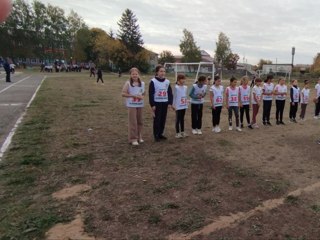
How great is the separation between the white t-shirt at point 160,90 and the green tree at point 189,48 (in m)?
66.8

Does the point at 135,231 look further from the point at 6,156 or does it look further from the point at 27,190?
the point at 6,156

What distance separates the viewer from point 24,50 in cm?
8894

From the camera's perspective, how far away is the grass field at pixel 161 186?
13.2ft

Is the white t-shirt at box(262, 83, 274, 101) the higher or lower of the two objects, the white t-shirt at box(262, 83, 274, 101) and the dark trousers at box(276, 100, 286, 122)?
the higher

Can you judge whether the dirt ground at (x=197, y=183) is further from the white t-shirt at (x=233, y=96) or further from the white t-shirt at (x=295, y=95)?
the white t-shirt at (x=295, y=95)

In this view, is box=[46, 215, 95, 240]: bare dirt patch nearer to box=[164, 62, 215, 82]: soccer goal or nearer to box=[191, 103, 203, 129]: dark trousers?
box=[191, 103, 203, 129]: dark trousers

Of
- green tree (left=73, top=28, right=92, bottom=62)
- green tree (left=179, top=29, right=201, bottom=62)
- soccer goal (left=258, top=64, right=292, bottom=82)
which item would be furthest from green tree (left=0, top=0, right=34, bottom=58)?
soccer goal (left=258, top=64, right=292, bottom=82)

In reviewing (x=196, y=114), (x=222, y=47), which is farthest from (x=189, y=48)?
(x=196, y=114)

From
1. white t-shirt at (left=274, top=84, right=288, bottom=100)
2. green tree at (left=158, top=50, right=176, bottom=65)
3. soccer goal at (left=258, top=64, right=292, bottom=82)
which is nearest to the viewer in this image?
white t-shirt at (left=274, top=84, right=288, bottom=100)

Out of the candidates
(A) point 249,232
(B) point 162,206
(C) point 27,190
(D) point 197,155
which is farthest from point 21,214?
(D) point 197,155

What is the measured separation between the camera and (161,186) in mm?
5320

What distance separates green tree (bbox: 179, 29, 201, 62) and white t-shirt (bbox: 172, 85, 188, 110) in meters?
66.1

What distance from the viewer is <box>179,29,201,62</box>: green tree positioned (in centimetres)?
7388

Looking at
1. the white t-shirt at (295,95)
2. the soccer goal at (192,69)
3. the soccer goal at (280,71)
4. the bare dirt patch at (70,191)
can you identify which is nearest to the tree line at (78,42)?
the soccer goal at (280,71)
